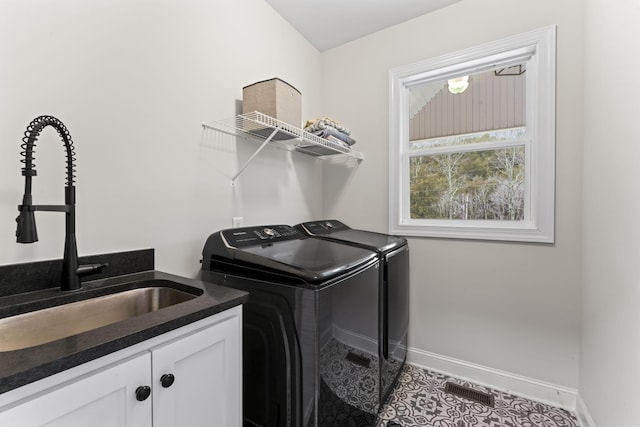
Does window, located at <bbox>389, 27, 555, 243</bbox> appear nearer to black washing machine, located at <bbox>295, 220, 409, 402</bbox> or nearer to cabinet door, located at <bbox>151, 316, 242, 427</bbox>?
black washing machine, located at <bbox>295, 220, 409, 402</bbox>

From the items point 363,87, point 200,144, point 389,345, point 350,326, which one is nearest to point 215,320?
point 350,326

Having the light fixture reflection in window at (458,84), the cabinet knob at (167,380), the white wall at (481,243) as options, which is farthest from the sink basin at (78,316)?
the light fixture reflection in window at (458,84)

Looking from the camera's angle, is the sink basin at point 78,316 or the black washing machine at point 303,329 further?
the black washing machine at point 303,329

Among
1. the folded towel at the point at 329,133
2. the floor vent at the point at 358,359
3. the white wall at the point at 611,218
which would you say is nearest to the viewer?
the white wall at the point at 611,218

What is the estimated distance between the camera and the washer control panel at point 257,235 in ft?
4.87

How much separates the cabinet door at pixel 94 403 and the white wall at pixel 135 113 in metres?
0.66

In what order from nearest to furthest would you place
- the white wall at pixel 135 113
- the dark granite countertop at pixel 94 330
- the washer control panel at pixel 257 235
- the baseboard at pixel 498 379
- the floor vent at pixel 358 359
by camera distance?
the dark granite countertop at pixel 94 330 < the white wall at pixel 135 113 < the floor vent at pixel 358 359 < the washer control panel at pixel 257 235 < the baseboard at pixel 498 379

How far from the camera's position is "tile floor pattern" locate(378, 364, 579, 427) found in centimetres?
164

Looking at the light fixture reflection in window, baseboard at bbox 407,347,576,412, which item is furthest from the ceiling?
baseboard at bbox 407,347,576,412

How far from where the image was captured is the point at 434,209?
2283 mm

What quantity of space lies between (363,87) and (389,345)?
2.03 meters

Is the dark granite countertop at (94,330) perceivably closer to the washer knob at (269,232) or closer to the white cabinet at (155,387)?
the white cabinet at (155,387)

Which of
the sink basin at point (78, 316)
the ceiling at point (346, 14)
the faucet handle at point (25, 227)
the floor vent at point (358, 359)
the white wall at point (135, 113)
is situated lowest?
the floor vent at point (358, 359)

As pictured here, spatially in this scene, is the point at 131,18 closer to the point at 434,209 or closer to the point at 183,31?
the point at 183,31
